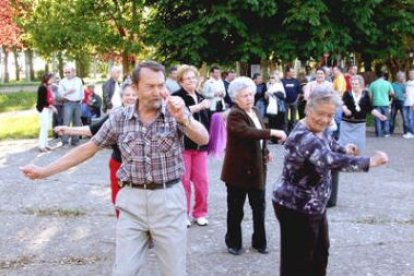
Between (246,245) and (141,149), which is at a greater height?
(141,149)

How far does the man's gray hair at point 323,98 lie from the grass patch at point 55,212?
4.55m

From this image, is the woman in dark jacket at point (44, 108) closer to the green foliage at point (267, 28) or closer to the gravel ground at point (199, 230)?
the gravel ground at point (199, 230)

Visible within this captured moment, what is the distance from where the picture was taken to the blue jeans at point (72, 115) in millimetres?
14422

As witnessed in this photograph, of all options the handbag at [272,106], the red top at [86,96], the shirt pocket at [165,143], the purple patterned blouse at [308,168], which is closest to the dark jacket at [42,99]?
the red top at [86,96]

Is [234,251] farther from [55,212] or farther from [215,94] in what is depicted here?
[215,94]

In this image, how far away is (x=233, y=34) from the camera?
58.4ft

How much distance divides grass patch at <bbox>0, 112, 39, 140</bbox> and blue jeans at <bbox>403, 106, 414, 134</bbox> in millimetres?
10027

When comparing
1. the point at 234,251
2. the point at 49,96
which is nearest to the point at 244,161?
the point at 234,251

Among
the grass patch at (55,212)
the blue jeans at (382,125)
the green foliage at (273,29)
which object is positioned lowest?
the grass patch at (55,212)

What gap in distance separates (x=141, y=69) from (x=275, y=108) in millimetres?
11250

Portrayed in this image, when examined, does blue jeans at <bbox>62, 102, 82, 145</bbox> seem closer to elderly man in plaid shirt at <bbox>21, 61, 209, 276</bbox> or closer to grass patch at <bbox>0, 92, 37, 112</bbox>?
elderly man in plaid shirt at <bbox>21, 61, 209, 276</bbox>

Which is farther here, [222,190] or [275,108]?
[275,108]

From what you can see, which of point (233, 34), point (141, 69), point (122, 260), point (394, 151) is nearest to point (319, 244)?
point (122, 260)

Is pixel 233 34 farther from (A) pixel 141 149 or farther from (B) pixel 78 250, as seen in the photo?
(A) pixel 141 149
